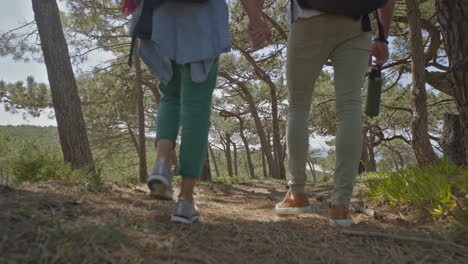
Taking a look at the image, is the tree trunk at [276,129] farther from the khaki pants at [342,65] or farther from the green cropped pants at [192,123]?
the green cropped pants at [192,123]

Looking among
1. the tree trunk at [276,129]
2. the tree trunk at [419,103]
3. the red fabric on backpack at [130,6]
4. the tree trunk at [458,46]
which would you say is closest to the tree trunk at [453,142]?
the tree trunk at [419,103]

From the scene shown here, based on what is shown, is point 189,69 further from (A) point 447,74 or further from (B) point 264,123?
(B) point 264,123

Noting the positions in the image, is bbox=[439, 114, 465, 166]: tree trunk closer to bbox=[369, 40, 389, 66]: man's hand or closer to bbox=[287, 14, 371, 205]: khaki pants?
bbox=[369, 40, 389, 66]: man's hand

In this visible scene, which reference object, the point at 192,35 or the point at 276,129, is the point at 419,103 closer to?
the point at 192,35

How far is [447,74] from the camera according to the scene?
2250 millimetres

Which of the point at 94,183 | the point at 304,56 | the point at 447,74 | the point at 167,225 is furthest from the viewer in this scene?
the point at 447,74

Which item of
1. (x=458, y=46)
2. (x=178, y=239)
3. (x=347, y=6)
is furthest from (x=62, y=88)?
(x=458, y=46)

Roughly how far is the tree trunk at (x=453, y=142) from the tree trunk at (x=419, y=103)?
347 mm

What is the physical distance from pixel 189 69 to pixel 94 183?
1207mm

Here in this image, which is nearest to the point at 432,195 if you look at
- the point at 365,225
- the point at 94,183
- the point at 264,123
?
the point at 365,225

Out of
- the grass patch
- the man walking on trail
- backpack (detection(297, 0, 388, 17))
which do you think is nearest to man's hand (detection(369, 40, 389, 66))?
the man walking on trail

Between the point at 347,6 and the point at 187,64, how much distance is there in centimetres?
80

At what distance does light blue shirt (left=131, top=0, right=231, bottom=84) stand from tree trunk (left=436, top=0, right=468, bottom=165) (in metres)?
1.82

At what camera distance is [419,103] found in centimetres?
438
